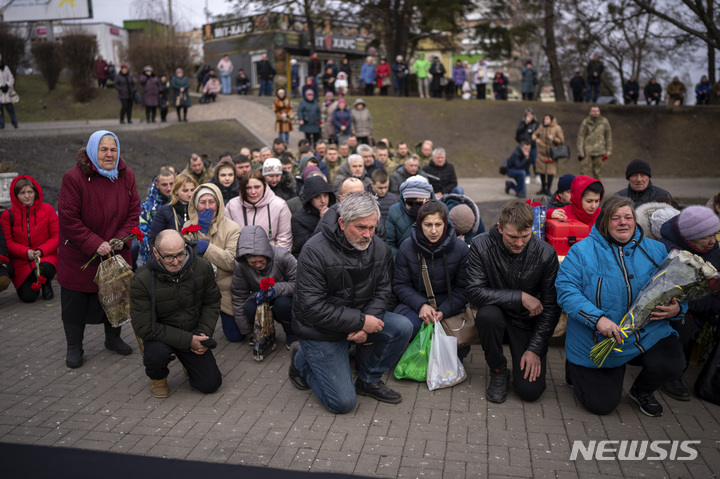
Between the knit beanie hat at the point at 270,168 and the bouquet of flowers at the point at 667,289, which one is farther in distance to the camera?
the knit beanie hat at the point at 270,168

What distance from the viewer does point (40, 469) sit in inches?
147

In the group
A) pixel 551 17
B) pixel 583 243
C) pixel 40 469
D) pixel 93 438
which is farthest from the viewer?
pixel 551 17

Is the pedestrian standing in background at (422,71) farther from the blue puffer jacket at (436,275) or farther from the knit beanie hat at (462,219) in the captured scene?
the blue puffer jacket at (436,275)

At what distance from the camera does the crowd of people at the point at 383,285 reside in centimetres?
431

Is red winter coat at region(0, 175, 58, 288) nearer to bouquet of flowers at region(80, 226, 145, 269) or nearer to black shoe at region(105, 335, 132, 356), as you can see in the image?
black shoe at region(105, 335, 132, 356)

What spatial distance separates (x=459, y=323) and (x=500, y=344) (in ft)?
1.34

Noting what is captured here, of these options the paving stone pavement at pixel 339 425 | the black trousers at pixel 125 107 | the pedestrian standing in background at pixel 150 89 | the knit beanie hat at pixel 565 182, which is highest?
the pedestrian standing in background at pixel 150 89

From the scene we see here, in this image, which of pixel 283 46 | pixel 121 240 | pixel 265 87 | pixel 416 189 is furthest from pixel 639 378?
pixel 283 46

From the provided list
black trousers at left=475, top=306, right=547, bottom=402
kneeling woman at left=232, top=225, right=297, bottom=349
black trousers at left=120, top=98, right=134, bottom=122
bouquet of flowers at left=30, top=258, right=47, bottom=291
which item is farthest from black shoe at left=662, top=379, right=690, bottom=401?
black trousers at left=120, top=98, right=134, bottom=122

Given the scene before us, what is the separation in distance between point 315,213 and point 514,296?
8.15ft

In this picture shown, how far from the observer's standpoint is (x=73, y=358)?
540 cm

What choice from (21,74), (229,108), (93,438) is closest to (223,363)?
(93,438)

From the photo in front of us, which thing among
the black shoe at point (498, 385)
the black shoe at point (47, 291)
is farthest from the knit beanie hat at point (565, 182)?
the black shoe at point (47, 291)

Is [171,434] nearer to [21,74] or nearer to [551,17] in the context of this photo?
[551,17]
